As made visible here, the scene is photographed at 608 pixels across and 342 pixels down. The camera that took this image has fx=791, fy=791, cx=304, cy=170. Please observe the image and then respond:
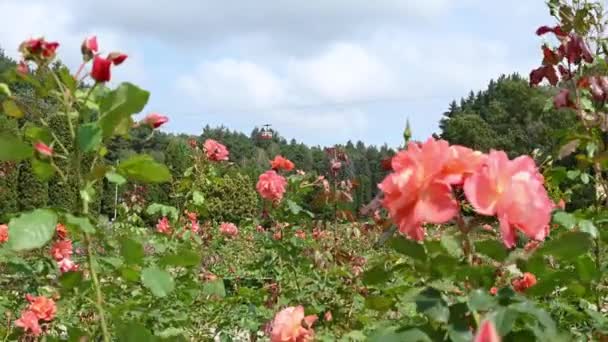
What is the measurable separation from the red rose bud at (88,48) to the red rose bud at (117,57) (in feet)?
0.22

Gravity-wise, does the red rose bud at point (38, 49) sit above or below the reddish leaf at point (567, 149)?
above

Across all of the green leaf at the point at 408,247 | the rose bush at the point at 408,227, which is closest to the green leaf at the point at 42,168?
the rose bush at the point at 408,227

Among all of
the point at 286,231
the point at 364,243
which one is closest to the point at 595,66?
the point at 286,231

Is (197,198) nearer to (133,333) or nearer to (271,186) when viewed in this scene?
(271,186)

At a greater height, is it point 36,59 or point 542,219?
point 36,59

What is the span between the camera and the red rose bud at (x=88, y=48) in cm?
130

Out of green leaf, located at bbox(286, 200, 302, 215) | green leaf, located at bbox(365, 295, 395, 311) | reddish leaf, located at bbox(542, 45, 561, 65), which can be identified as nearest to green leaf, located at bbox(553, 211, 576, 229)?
green leaf, located at bbox(365, 295, 395, 311)

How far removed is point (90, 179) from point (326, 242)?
2.42 metres

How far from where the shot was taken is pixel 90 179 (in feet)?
4.03

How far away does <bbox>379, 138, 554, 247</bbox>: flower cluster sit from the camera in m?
0.95

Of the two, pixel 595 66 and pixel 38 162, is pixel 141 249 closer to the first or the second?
pixel 38 162

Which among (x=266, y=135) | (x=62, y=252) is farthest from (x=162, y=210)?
(x=266, y=135)

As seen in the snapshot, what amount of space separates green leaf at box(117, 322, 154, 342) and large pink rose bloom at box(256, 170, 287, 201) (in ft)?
6.74

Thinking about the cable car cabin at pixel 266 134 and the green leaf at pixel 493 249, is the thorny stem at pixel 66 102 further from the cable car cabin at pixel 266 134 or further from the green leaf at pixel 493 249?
the cable car cabin at pixel 266 134
